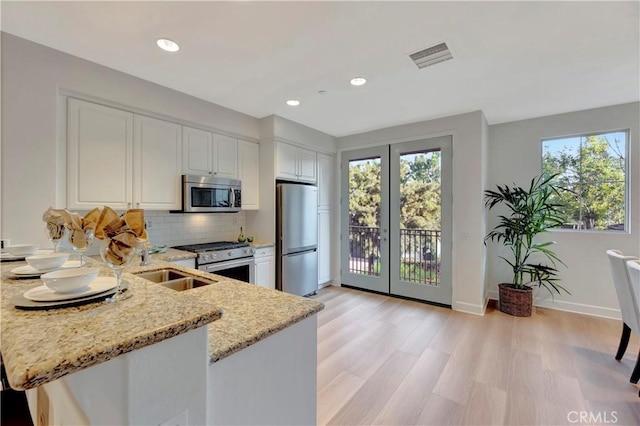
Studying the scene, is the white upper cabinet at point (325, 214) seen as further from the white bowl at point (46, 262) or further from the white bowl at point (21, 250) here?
the white bowl at point (46, 262)

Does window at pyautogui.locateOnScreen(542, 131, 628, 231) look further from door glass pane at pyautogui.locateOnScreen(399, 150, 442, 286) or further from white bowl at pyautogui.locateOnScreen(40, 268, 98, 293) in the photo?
white bowl at pyautogui.locateOnScreen(40, 268, 98, 293)

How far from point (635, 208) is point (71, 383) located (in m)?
5.04

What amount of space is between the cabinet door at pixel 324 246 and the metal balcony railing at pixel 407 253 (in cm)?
38

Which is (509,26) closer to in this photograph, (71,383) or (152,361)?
(152,361)

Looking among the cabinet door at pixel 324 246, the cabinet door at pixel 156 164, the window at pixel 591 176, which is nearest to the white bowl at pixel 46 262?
the cabinet door at pixel 156 164

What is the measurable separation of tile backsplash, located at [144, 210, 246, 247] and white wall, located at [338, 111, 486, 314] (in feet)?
9.96

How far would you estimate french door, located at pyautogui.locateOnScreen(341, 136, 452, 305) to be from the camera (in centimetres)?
386

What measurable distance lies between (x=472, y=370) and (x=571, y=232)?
264cm

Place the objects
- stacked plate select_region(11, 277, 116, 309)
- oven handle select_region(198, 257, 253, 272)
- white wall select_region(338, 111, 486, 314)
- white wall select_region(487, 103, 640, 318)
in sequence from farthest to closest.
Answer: white wall select_region(338, 111, 486, 314)
white wall select_region(487, 103, 640, 318)
oven handle select_region(198, 257, 253, 272)
stacked plate select_region(11, 277, 116, 309)

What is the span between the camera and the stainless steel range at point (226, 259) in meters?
3.02

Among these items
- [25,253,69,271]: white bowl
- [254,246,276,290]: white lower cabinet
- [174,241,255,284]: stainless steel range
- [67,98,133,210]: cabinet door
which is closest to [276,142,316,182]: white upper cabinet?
[254,246,276,290]: white lower cabinet

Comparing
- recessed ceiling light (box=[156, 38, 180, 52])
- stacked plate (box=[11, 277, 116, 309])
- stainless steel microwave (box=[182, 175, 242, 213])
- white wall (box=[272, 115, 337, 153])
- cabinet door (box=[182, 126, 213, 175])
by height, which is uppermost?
recessed ceiling light (box=[156, 38, 180, 52])

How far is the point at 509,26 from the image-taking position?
1.88m

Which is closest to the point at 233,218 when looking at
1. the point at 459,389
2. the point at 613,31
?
the point at 459,389
